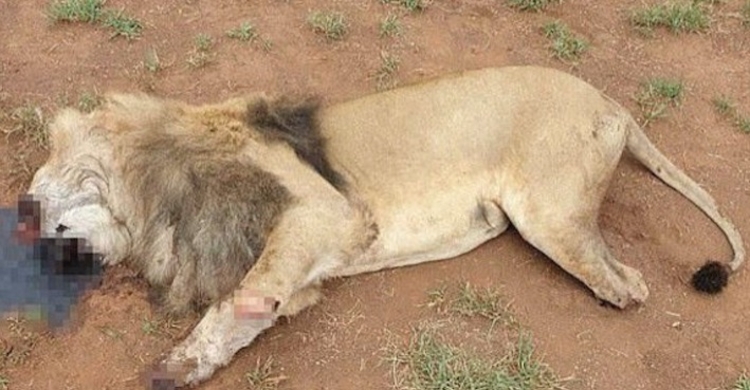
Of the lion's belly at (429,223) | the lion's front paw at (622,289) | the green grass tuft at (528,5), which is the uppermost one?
the green grass tuft at (528,5)

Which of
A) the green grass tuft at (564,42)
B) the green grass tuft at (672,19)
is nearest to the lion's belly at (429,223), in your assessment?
the green grass tuft at (564,42)

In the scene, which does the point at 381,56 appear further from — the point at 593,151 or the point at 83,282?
the point at 83,282

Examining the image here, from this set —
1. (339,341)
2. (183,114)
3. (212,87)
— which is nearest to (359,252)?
(339,341)

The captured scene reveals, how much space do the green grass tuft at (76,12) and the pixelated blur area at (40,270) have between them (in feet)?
5.42

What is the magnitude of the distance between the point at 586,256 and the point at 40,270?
194cm

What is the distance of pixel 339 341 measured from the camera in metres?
3.55

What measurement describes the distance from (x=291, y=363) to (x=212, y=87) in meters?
1.72

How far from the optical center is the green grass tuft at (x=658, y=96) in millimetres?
4789

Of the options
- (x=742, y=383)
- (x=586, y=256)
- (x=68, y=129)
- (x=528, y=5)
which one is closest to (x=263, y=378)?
(x=68, y=129)

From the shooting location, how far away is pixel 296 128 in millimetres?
3686

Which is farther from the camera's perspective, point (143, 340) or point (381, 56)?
point (381, 56)

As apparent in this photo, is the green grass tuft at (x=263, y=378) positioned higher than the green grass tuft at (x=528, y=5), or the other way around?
the green grass tuft at (x=528, y=5)

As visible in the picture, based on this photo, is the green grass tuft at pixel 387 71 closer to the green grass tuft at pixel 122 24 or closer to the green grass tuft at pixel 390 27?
the green grass tuft at pixel 390 27

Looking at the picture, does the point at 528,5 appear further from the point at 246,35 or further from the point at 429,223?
the point at 429,223
